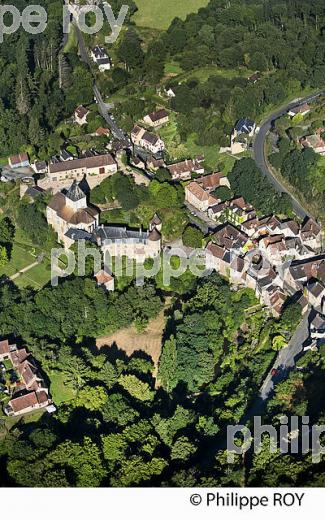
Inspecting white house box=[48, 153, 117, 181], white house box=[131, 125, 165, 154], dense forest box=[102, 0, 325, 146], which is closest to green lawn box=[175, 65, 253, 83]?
dense forest box=[102, 0, 325, 146]

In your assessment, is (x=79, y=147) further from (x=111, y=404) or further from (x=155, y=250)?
(x=111, y=404)

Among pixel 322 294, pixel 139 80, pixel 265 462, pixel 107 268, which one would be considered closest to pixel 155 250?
pixel 107 268

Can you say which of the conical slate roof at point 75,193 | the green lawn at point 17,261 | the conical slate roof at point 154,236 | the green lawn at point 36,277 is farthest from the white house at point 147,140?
the green lawn at point 36,277

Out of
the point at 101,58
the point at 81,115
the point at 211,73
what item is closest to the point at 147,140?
the point at 81,115

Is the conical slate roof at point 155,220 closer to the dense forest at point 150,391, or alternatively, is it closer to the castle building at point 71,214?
the castle building at point 71,214

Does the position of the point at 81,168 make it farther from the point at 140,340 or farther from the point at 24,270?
the point at 140,340

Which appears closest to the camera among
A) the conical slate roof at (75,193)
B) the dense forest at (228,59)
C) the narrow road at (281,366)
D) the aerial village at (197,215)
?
the narrow road at (281,366)
